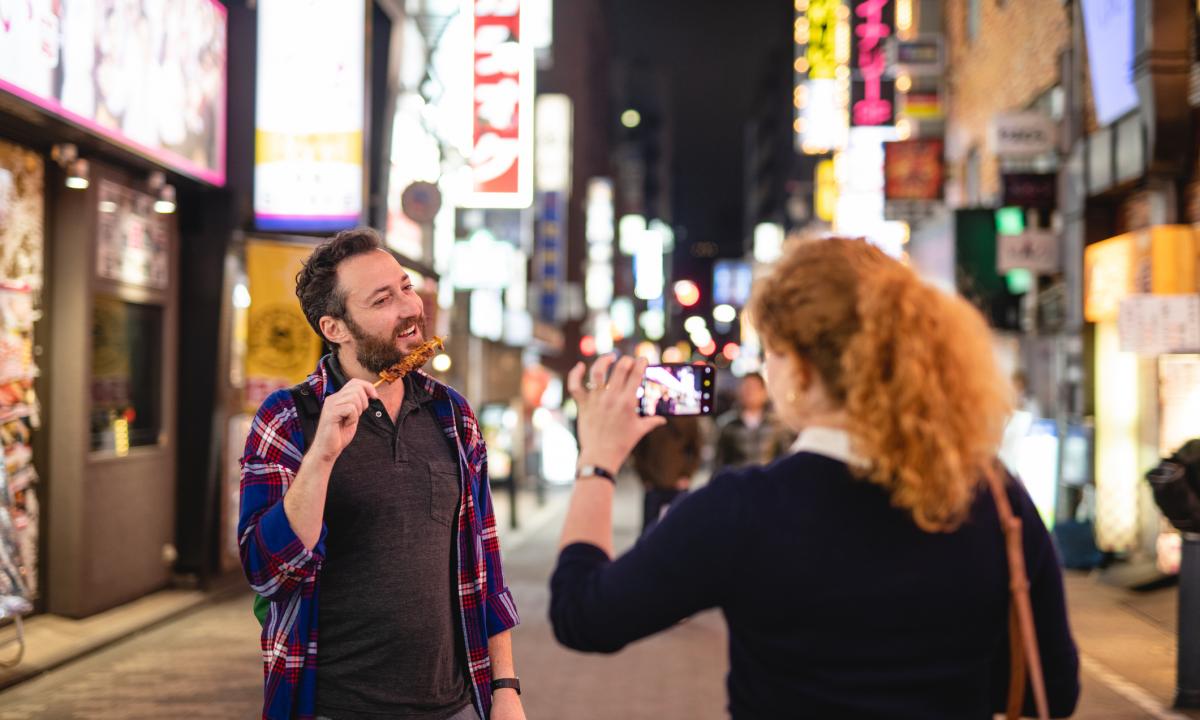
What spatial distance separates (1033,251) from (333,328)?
53.3 feet

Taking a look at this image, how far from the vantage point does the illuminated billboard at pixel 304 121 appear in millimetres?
11906

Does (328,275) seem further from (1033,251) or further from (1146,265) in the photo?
(1033,251)

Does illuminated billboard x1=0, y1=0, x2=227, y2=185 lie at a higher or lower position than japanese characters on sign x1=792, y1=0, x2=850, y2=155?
lower

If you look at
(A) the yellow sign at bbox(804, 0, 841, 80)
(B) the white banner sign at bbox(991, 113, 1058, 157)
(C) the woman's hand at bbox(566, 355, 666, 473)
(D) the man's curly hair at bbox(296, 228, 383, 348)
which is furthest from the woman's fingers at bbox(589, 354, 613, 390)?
(A) the yellow sign at bbox(804, 0, 841, 80)

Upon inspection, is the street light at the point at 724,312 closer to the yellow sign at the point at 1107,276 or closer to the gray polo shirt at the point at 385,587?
the yellow sign at the point at 1107,276

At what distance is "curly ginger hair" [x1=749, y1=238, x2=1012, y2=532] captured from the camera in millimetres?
2074

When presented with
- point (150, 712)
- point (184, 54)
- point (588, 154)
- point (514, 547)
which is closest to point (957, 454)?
point (150, 712)

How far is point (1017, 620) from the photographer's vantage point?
2.27 meters

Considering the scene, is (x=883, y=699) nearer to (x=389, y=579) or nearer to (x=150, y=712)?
(x=389, y=579)

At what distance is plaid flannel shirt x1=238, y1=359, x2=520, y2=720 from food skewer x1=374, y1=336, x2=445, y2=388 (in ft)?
0.68

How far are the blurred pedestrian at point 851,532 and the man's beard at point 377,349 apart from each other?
3.82 feet

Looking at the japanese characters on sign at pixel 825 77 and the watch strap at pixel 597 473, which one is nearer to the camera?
the watch strap at pixel 597 473

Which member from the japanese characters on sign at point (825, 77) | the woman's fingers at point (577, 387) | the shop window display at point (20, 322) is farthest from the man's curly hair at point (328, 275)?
the japanese characters on sign at point (825, 77)

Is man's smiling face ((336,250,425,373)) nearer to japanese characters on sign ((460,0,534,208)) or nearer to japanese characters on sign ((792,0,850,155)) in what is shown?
japanese characters on sign ((460,0,534,208))
